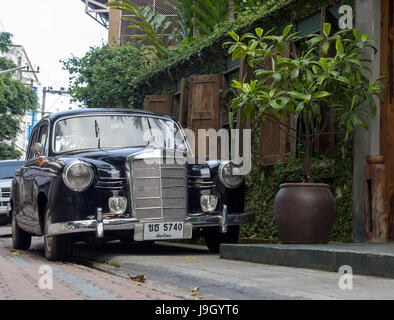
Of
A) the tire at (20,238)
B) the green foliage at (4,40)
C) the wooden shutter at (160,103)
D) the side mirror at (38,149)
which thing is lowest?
the tire at (20,238)

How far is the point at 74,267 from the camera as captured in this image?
24.4ft

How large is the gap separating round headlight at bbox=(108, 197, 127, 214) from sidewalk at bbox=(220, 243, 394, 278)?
4.12 ft

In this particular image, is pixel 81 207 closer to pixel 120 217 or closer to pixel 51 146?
pixel 120 217

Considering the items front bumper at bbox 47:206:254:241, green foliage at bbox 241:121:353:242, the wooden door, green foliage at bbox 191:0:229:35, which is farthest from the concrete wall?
green foliage at bbox 191:0:229:35

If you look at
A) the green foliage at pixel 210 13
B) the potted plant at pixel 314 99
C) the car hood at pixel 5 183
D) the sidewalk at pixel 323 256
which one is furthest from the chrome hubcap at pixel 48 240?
the car hood at pixel 5 183

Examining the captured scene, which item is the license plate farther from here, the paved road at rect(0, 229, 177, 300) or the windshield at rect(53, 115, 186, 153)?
the windshield at rect(53, 115, 186, 153)

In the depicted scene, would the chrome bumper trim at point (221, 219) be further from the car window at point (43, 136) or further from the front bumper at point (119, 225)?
Answer: the car window at point (43, 136)

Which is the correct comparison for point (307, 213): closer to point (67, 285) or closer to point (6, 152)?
point (67, 285)

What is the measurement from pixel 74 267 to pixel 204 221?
5.70 ft

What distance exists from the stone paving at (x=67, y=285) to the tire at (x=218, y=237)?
2.18m

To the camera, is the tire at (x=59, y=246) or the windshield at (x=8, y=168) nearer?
the tire at (x=59, y=246)

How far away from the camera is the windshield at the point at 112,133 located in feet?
29.6

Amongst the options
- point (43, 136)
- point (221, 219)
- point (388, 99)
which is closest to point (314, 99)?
point (388, 99)
